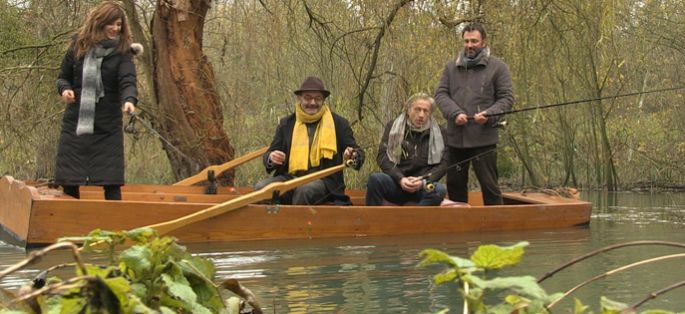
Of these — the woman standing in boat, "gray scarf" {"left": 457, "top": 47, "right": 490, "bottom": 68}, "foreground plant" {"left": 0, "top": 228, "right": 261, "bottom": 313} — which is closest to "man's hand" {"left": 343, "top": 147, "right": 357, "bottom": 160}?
"gray scarf" {"left": 457, "top": 47, "right": 490, "bottom": 68}

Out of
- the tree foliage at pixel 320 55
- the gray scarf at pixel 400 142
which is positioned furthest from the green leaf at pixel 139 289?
the tree foliage at pixel 320 55

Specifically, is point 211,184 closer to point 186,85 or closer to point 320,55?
point 186,85

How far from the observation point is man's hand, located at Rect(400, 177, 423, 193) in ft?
25.5

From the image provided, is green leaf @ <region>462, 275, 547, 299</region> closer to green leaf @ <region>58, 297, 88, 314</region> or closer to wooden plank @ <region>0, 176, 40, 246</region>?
green leaf @ <region>58, 297, 88, 314</region>

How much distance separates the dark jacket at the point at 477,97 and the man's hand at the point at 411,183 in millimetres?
421

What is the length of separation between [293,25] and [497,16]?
196 centimetres

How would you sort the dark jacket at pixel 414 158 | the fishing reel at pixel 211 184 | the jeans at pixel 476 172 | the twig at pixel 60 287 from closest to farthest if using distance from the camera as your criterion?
the twig at pixel 60 287
the dark jacket at pixel 414 158
the jeans at pixel 476 172
the fishing reel at pixel 211 184

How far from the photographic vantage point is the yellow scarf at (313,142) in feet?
25.5

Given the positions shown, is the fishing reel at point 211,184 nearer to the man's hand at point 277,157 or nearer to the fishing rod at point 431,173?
the man's hand at point 277,157

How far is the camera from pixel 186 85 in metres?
9.79

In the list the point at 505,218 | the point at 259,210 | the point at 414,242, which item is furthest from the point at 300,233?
the point at 505,218

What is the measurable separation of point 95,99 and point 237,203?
3.83 ft

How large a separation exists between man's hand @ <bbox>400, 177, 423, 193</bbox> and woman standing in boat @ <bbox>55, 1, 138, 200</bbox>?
214 centimetres

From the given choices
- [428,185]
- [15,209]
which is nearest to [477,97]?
[428,185]
